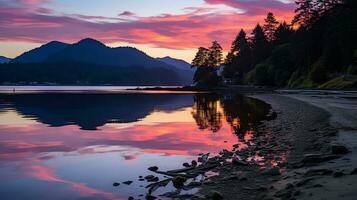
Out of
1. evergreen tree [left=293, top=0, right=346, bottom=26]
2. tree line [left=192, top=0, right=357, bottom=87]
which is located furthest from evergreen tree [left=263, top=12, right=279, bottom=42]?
evergreen tree [left=293, top=0, right=346, bottom=26]

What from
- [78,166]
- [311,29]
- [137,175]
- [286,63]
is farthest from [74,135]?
[286,63]

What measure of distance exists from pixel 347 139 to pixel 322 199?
7.23 m

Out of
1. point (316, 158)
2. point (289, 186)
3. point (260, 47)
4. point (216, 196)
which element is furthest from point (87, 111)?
point (260, 47)

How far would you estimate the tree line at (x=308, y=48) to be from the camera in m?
67.2

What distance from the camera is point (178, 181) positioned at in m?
10.4

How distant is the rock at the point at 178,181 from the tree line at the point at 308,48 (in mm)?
50416

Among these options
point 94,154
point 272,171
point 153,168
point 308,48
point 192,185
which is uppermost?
point 308,48

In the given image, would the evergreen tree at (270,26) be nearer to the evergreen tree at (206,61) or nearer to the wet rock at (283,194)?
the evergreen tree at (206,61)

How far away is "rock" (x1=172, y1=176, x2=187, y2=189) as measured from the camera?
10.2m

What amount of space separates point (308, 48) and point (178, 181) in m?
80.8

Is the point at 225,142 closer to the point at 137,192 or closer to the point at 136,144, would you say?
the point at 136,144

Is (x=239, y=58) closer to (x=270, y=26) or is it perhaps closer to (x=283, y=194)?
(x=270, y=26)

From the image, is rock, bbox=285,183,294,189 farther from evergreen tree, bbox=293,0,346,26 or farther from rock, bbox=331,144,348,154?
evergreen tree, bbox=293,0,346,26

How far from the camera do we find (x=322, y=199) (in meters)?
7.23
